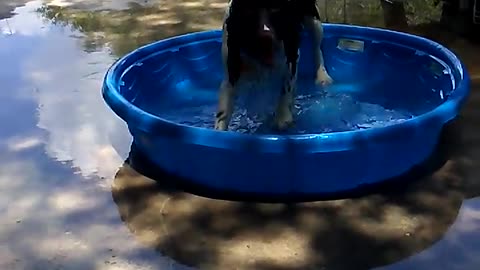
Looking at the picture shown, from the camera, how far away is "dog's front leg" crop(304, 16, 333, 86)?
175 inches

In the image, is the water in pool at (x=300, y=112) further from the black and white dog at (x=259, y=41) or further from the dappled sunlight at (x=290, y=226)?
the dappled sunlight at (x=290, y=226)

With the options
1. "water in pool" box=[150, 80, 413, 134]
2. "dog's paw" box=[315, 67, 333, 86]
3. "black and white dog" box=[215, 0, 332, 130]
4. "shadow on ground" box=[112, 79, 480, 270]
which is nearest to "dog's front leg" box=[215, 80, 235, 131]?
"black and white dog" box=[215, 0, 332, 130]

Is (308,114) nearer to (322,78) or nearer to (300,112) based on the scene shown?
(300,112)

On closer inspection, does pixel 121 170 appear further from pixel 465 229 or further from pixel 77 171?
pixel 465 229

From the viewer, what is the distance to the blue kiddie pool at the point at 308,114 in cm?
310

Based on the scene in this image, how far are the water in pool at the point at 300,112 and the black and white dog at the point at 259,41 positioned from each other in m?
0.18

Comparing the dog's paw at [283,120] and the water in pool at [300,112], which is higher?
the dog's paw at [283,120]

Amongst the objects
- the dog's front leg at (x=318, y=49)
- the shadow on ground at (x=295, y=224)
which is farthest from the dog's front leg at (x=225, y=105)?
the dog's front leg at (x=318, y=49)

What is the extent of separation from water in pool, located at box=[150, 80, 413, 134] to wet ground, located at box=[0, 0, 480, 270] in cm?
44

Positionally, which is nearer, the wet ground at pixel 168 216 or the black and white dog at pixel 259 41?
the wet ground at pixel 168 216

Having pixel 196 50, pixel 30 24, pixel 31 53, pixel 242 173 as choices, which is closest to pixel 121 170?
pixel 242 173

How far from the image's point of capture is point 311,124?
404cm

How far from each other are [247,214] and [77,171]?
0.97 m

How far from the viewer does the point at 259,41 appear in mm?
3451
